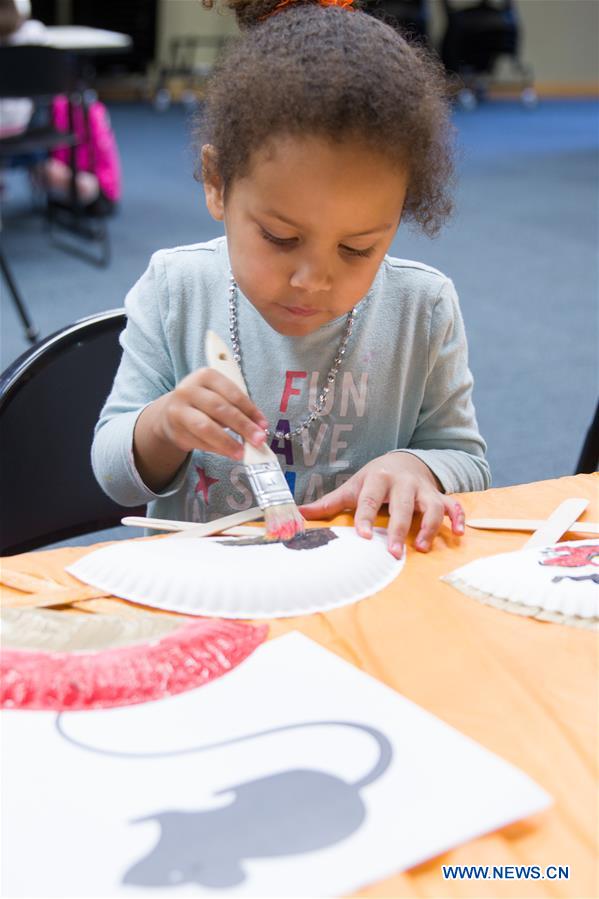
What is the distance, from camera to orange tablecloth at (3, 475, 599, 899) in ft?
1.30

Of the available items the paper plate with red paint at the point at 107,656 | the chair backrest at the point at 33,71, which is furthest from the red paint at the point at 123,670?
the chair backrest at the point at 33,71

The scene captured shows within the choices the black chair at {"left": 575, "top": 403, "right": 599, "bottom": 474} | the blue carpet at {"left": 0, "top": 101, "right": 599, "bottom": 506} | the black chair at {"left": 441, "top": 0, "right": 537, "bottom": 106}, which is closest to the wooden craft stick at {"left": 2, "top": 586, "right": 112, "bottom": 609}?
the blue carpet at {"left": 0, "top": 101, "right": 599, "bottom": 506}

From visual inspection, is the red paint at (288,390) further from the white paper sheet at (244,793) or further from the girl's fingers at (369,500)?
the white paper sheet at (244,793)

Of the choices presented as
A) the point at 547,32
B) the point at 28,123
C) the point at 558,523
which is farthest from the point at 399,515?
the point at 547,32

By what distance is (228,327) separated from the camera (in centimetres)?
96

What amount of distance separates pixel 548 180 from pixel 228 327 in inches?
177

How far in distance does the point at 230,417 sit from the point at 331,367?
1.00ft

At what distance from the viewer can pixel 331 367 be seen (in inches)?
37.7

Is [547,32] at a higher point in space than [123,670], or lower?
lower

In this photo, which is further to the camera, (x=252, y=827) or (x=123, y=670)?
(x=123, y=670)

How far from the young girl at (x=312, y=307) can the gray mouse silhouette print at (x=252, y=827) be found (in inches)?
10.4

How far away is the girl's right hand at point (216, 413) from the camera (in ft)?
2.19

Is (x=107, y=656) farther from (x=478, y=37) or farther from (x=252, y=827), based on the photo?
(x=478, y=37)

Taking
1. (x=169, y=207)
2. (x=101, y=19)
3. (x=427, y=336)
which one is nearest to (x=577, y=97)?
(x=101, y=19)
